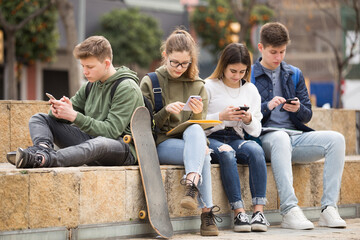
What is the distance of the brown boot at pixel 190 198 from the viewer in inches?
196

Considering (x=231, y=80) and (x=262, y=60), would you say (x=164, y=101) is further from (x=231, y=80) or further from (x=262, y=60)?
(x=262, y=60)

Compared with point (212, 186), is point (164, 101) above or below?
above

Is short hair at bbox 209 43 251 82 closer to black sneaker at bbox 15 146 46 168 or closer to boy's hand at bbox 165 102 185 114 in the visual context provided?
boy's hand at bbox 165 102 185 114

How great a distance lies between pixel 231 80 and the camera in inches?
233

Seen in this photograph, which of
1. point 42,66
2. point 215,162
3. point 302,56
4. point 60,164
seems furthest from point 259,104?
point 302,56

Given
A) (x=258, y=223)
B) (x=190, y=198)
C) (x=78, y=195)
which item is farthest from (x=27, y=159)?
(x=258, y=223)

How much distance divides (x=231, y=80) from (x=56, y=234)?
220cm

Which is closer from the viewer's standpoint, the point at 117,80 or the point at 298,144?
the point at 117,80

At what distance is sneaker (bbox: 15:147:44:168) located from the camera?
459cm

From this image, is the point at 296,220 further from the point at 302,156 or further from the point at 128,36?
the point at 128,36

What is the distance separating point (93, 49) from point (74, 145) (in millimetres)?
777

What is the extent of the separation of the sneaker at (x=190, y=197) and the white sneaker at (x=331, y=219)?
4.65 ft

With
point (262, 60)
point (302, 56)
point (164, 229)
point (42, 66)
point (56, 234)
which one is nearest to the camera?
point (56, 234)

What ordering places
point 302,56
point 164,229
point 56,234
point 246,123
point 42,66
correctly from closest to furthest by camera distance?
point 56,234 → point 164,229 → point 246,123 → point 42,66 → point 302,56
